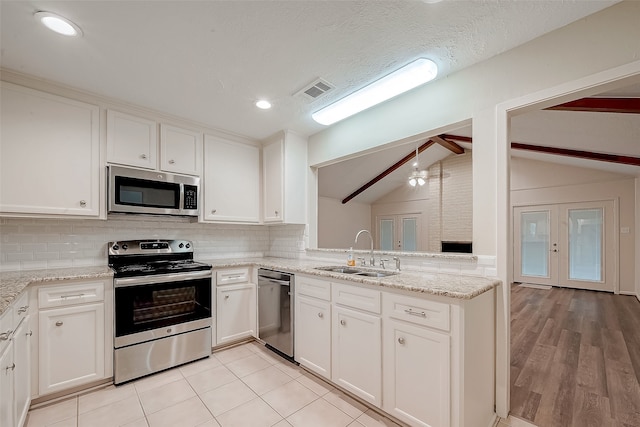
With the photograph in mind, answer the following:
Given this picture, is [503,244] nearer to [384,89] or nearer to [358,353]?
[358,353]

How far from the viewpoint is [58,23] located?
1545mm

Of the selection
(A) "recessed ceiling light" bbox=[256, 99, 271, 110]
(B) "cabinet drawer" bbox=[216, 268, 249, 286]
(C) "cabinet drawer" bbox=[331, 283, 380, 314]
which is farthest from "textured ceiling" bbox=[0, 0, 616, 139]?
(B) "cabinet drawer" bbox=[216, 268, 249, 286]

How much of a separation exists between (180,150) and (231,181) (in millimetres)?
641

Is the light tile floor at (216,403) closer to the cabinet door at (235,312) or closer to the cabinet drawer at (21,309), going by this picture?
the cabinet door at (235,312)

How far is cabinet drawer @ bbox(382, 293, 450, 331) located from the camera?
1493 millimetres

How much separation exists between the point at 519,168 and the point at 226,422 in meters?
7.79

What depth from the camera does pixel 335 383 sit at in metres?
2.10

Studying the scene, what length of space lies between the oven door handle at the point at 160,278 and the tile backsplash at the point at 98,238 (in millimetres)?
637

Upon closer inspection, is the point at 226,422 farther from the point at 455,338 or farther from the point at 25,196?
the point at 25,196

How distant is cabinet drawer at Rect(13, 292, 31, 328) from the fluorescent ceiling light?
101 inches

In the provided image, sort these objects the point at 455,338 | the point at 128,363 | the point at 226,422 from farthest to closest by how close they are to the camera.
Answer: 1. the point at 128,363
2. the point at 226,422
3. the point at 455,338

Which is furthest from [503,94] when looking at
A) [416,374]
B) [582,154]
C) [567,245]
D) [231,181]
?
[567,245]

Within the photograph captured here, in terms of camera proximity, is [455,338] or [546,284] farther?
[546,284]

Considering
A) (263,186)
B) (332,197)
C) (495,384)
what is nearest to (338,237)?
(332,197)
